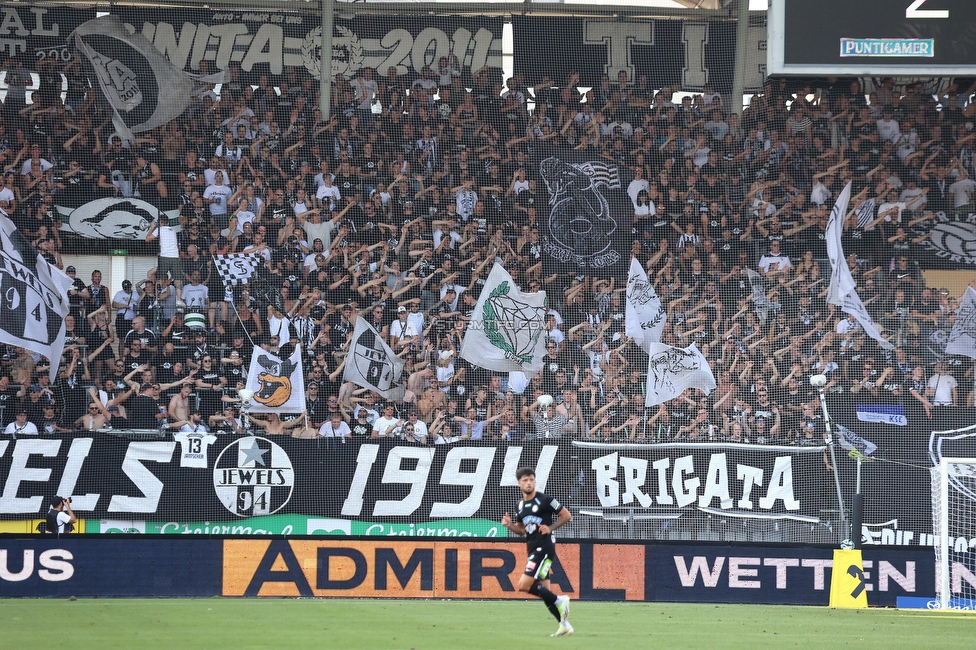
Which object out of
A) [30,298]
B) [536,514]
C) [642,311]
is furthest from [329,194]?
[536,514]

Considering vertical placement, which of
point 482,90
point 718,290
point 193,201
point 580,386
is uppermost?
point 482,90

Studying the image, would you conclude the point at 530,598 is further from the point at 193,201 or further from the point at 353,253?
the point at 193,201

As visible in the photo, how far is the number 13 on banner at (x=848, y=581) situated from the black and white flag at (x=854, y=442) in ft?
10.9

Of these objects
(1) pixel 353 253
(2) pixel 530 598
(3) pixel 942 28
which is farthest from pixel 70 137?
(3) pixel 942 28

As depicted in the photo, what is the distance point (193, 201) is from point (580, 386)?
771 cm

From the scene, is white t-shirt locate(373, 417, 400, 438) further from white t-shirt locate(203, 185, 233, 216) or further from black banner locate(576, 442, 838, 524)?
white t-shirt locate(203, 185, 233, 216)

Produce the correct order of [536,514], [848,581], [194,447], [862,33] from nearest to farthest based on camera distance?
[536,514] → [848,581] → [194,447] → [862,33]

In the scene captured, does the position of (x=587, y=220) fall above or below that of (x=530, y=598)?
above

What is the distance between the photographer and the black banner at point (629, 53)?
22156mm

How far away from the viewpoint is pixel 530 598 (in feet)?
53.2

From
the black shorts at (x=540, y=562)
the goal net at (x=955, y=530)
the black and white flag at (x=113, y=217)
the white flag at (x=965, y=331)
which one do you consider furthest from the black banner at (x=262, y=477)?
the white flag at (x=965, y=331)

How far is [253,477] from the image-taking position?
17391 millimetres

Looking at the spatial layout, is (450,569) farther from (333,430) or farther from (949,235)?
(949,235)

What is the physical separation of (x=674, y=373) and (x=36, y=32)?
13.4 meters
